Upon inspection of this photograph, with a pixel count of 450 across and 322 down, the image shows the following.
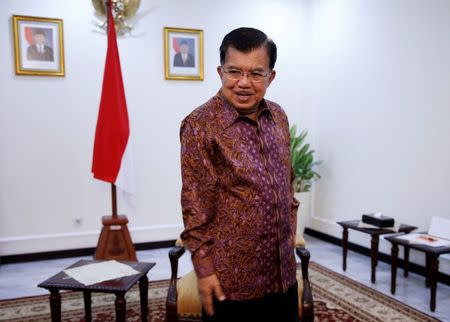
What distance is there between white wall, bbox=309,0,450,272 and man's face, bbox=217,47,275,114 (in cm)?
243

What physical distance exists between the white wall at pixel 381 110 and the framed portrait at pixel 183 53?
1.34m

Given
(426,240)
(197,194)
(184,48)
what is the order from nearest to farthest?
1. (197,194)
2. (426,240)
3. (184,48)

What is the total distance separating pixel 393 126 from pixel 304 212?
52.2 inches

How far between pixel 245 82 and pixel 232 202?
0.31 metres

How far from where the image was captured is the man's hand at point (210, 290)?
104 centimetres

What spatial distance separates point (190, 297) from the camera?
6.03 feet

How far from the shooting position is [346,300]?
274 centimetres

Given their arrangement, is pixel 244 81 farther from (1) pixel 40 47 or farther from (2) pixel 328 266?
(1) pixel 40 47

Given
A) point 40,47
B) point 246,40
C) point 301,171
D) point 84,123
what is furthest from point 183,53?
point 246,40

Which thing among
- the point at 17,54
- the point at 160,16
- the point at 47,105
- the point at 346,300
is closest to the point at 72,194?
the point at 47,105

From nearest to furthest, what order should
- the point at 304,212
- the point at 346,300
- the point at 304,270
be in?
the point at 304,270, the point at 346,300, the point at 304,212

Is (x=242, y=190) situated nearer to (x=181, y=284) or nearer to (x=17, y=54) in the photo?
(x=181, y=284)

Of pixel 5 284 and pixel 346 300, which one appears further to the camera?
pixel 5 284

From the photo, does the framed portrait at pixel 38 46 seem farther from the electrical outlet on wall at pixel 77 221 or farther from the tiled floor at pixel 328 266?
the tiled floor at pixel 328 266
